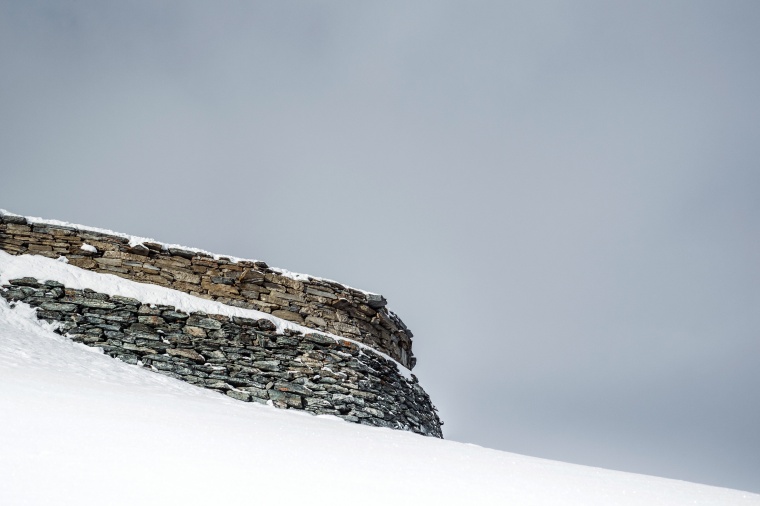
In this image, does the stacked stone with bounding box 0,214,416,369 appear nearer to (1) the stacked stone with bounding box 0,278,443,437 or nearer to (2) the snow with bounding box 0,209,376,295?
(2) the snow with bounding box 0,209,376,295

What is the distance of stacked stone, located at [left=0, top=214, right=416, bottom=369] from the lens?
25.5 feet

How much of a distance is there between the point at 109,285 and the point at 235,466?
591 centimetres

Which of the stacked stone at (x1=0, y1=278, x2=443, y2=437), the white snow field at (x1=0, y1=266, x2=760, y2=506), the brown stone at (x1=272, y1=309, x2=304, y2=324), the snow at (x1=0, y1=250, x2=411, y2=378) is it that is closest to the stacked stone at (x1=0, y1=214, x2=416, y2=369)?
the brown stone at (x1=272, y1=309, x2=304, y2=324)

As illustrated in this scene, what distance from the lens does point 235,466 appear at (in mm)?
2471

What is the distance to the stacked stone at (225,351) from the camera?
704 cm

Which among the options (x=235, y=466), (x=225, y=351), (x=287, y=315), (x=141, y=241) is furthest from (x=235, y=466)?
(x=141, y=241)

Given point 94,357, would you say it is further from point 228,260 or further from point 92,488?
point 92,488

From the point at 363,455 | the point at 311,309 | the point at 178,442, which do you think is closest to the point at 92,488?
the point at 178,442

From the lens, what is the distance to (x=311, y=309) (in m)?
8.27

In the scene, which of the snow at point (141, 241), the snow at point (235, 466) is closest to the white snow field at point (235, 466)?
the snow at point (235, 466)

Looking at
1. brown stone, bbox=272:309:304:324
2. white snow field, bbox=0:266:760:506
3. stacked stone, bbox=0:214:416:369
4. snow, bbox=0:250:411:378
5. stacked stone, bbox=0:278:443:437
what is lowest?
white snow field, bbox=0:266:760:506

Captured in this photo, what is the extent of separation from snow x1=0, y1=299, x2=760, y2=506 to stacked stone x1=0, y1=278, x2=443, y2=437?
3.64 metres

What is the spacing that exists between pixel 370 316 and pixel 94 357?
4.00 m

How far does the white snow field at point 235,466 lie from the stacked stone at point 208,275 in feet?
14.8
